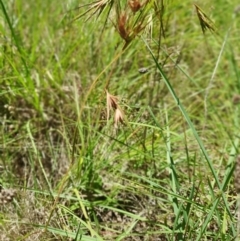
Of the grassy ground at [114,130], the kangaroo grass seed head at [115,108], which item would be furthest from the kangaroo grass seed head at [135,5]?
the kangaroo grass seed head at [115,108]

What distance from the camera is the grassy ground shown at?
132cm

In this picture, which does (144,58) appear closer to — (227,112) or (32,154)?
(227,112)

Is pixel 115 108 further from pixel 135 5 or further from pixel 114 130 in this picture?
pixel 135 5

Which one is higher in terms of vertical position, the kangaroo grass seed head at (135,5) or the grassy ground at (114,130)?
the kangaroo grass seed head at (135,5)

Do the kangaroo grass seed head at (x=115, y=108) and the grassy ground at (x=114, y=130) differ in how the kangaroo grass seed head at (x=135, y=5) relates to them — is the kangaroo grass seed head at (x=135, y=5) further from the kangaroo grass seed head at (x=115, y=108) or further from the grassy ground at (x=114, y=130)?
the kangaroo grass seed head at (x=115, y=108)

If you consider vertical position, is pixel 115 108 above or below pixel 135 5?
below

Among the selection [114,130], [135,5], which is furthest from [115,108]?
[135,5]

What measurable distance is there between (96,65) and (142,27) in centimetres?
94

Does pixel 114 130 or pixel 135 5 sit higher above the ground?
pixel 135 5

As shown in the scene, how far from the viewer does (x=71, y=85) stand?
189 cm

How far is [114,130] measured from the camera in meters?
1.18

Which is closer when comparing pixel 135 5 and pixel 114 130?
pixel 135 5

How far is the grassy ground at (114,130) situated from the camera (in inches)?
51.8

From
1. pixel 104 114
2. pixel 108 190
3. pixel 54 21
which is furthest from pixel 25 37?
pixel 104 114
